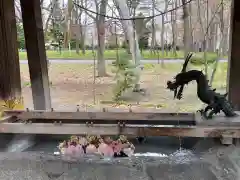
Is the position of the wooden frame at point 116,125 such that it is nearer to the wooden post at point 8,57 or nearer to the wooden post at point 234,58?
the wooden post at point 8,57

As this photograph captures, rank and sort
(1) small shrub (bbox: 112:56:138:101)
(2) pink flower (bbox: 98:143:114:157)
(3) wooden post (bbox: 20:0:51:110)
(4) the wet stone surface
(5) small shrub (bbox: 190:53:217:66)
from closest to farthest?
(4) the wet stone surface → (2) pink flower (bbox: 98:143:114:157) → (3) wooden post (bbox: 20:0:51:110) → (5) small shrub (bbox: 190:53:217:66) → (1) small shrub (bbox: 112:56:138:101)

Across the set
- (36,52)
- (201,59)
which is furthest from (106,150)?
(201,59)

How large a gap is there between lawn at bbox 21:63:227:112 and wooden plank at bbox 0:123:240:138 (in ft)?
2.55

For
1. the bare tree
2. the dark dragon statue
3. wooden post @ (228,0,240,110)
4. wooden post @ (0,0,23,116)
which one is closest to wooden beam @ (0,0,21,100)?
wooden post @ (0,0,23,116)

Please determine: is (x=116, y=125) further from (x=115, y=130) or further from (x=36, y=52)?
(x=36, y=52)

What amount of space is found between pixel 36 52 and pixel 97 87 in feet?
2.12

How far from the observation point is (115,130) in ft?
4.66

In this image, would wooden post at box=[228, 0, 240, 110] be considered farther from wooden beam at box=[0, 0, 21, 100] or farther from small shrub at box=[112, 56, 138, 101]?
wooden beam at box=[0, 0, 21, 100]

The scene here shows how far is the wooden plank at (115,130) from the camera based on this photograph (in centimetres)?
137

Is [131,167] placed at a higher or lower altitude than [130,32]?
lower

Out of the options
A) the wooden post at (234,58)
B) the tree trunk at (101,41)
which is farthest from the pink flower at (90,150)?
the tree trunk at (101,41)

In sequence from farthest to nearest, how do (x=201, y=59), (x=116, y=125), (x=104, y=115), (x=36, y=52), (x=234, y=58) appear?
(x=201, y=59) → (x=36, y=52) → (x=234, y=58) → (x=104, y=115) → (x=116, y=125)

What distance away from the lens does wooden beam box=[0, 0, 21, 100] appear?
80.7 inches

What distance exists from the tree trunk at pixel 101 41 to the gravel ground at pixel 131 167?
1.23 m
